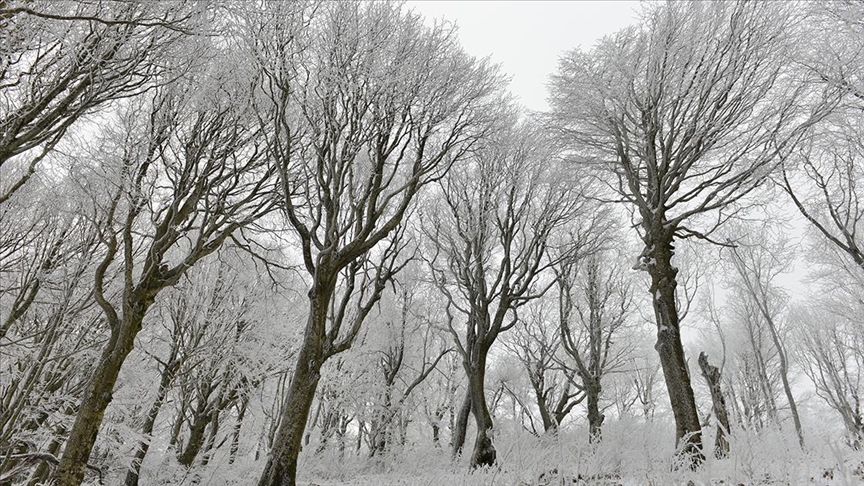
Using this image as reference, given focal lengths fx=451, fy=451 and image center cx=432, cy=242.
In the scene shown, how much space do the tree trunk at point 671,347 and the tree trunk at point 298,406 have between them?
474 centimetres

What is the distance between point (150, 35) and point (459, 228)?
6.83 m

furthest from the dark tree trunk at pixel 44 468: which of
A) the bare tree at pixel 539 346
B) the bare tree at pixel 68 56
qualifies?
the bare tree at pixel 539 346

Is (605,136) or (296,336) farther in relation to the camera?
(296,336)

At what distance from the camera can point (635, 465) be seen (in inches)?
237

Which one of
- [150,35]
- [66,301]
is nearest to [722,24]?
[150,35]

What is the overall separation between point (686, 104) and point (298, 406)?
705 centimetres

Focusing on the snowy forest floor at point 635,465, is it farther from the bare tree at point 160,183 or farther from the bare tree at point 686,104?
the bare tree at point 160,183

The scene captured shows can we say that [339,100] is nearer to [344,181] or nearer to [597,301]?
[344,181]

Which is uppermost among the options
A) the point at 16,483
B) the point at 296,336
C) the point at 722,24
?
the point at 722,24

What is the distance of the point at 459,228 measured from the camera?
986 cm

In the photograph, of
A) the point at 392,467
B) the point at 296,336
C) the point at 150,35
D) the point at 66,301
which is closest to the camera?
the point at 150,35

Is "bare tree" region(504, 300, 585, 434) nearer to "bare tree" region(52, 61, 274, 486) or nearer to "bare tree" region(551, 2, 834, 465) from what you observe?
"bare tree" region(551, 2, 834, 465)

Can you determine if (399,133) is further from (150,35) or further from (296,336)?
(296,336)

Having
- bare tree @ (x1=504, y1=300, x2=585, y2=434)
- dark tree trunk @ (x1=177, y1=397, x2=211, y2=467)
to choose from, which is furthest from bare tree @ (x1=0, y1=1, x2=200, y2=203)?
bare tree @ (x1=504, y1=300, x2=585, y2=434)
